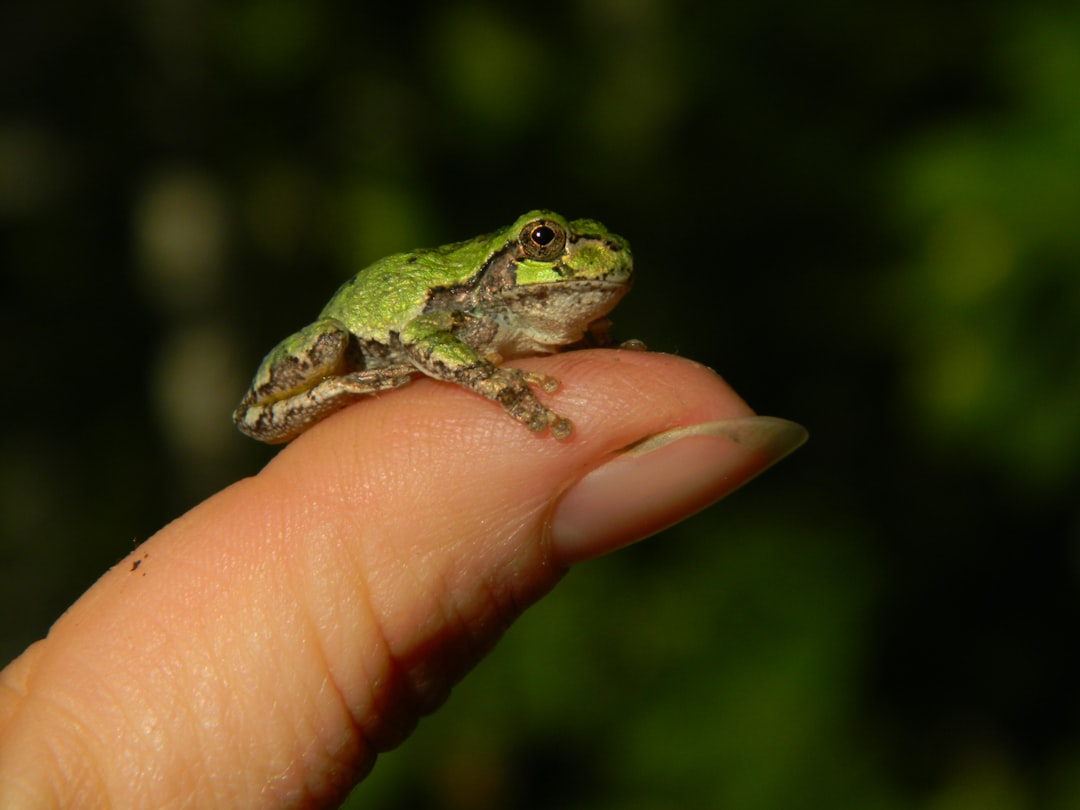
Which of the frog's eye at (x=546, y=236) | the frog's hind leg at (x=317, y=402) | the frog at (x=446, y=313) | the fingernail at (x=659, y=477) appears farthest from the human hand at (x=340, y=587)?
the frog's eye at (x=546, y=236)

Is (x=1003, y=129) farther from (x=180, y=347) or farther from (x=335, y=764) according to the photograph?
(x=180, y=347)

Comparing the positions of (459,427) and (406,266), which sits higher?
(406,266)

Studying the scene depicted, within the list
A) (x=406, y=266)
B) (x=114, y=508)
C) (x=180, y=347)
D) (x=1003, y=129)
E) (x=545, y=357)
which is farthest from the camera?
(x=114, y=508)

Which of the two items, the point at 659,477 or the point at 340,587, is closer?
the point at 340,587

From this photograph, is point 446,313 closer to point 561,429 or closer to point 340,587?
point 561,429

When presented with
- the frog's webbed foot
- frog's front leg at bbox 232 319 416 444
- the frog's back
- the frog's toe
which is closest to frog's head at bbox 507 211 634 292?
the frog's back

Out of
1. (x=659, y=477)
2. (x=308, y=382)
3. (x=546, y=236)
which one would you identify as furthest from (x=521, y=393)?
(x=308, y=382)

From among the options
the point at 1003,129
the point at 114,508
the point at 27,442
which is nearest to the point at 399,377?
the point at 1003,129
